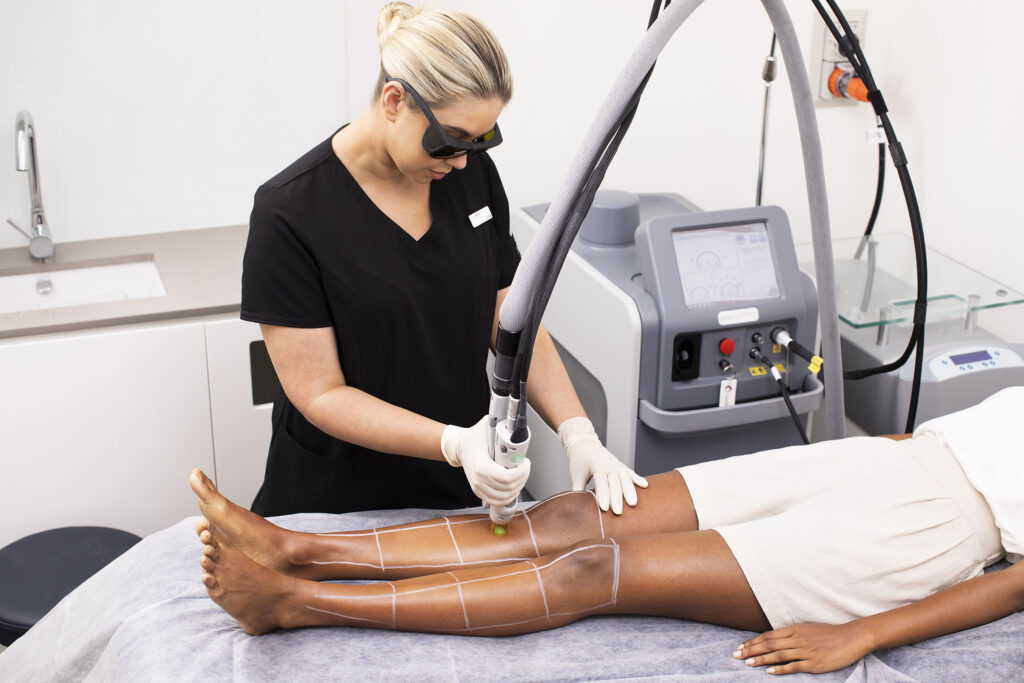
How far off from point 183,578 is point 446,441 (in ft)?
1.32

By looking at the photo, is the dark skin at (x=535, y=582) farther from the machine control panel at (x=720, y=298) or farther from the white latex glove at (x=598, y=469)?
the machine control panel at (x=720, y=298)

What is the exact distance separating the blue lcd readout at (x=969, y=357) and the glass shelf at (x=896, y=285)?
0.27ft

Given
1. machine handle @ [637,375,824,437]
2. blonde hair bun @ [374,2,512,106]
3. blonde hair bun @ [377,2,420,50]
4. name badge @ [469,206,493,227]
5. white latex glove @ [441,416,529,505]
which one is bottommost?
machine handle @ [637,375,824,437]

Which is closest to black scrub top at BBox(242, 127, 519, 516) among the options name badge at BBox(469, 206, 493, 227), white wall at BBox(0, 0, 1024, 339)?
name badge at BBox(469, 206, 493, 227)

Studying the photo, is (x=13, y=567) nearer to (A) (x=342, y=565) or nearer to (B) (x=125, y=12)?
(A) (x=342, y=565)

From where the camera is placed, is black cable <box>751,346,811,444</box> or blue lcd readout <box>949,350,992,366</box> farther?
blue lcd readout <box>949,350,992,366</box>

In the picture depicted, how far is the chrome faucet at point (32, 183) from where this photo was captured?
2.06 m

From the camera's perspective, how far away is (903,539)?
1.37 m

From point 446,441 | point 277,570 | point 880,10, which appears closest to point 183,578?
point 277,570

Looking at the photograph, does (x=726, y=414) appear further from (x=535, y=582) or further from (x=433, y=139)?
(x=433, y=139)

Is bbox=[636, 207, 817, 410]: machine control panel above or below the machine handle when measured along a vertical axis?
above

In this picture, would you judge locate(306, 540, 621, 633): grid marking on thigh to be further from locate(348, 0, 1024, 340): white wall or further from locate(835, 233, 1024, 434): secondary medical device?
locate(348, 0, 1024, 340): white wall

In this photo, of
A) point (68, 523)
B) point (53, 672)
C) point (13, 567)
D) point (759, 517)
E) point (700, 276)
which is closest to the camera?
point (53, 672)

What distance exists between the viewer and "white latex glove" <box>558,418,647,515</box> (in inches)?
55.6
